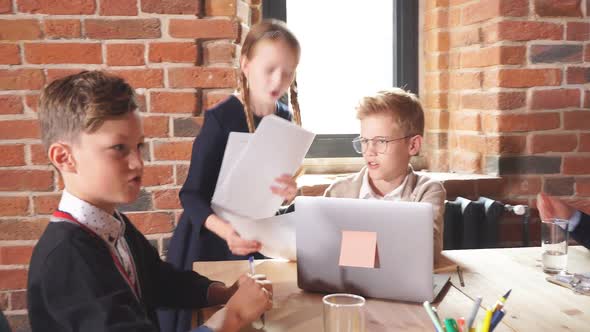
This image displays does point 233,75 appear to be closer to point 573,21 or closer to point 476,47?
point 476,47

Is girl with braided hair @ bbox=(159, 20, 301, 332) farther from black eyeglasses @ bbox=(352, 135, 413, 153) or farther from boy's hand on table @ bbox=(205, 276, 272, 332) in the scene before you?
boy's hand on table @ bbox=(205, 276, 272, 332)

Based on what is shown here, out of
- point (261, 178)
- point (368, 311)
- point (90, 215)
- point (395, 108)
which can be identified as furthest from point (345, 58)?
point (90, 215)

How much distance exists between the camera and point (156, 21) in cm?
190

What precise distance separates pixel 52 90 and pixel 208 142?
660 mm

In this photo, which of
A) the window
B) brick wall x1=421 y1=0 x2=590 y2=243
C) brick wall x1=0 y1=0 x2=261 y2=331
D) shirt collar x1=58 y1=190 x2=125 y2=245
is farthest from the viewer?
the window

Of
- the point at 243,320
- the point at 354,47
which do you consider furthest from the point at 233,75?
the point at 243,320

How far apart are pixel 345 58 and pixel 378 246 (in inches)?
63.5

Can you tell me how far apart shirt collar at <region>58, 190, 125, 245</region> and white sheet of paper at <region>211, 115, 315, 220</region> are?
1.56ft

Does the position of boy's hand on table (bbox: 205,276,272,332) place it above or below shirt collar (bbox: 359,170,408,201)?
below

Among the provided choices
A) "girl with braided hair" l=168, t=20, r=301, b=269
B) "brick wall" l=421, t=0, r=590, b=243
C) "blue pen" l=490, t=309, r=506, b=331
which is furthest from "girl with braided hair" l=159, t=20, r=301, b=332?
"brick wall" l=421, t=0, r=590, b=243

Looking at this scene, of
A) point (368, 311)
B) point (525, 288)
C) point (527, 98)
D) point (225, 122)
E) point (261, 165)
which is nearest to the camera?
point (368, 311)

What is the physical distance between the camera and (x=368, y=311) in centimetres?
107

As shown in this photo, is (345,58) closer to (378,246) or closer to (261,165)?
(261,165)

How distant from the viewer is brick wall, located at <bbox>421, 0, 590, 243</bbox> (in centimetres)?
210
